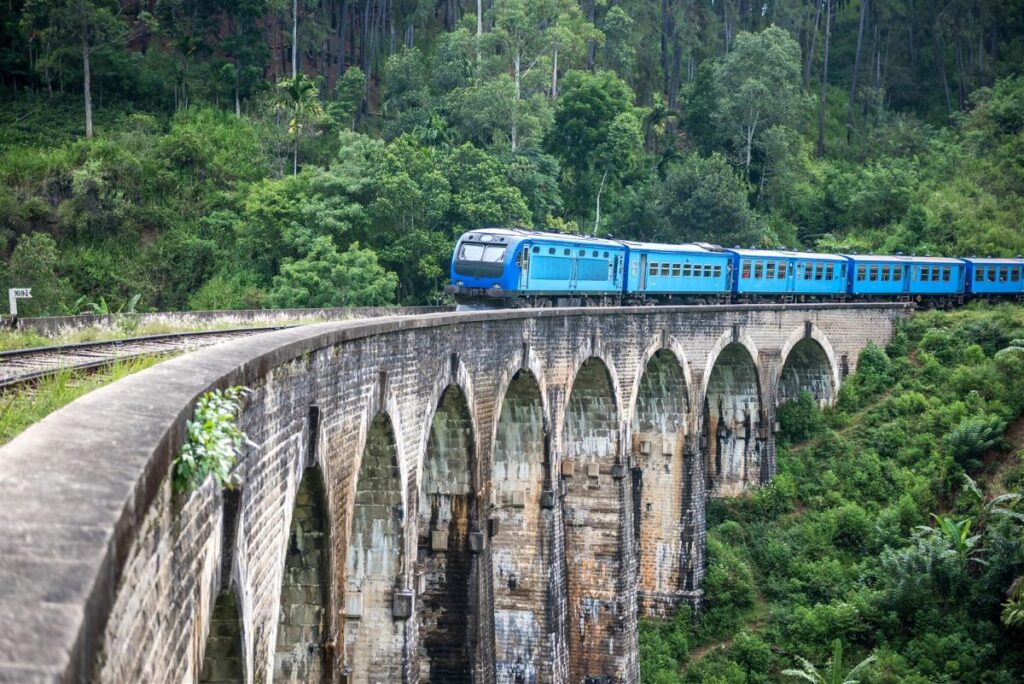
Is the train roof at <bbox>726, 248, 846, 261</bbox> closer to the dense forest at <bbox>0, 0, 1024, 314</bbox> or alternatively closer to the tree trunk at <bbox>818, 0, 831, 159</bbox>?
the dense forest at <bbox>0, 0, 1024, 314</bbox>

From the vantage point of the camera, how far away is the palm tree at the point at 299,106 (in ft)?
153

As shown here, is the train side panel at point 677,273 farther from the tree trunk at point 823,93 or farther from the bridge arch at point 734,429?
the tree trunk at point 823,93

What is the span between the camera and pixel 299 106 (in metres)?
A: 46.9

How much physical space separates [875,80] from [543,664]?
196 feet

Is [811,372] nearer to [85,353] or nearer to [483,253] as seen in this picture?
[483,253]

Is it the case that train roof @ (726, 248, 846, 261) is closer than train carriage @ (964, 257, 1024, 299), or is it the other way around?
train roof @ (726, 248, 846, 261)

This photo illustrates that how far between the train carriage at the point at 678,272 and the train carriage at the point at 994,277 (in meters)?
11.5

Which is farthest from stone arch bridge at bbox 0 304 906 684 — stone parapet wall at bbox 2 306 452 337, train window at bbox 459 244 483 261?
stone parapet wall at bbox 2 306 452 337

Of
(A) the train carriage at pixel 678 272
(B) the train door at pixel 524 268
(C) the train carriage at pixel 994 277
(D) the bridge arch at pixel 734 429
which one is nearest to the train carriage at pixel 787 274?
(A) the train carriage at pixel 678 272

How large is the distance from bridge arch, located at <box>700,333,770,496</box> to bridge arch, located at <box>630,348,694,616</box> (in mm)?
4070

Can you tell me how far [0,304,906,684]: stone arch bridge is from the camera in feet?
13.9

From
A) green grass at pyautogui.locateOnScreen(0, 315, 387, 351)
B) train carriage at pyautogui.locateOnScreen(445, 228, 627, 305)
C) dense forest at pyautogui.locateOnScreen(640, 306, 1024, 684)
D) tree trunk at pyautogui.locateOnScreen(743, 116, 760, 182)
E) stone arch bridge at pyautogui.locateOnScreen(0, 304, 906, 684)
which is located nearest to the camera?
stone arch bridge at pyautogui.locateOnScreen(0, 304, 906, 684)

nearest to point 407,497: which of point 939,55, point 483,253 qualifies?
point 483,253

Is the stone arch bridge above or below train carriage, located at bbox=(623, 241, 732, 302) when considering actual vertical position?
below
